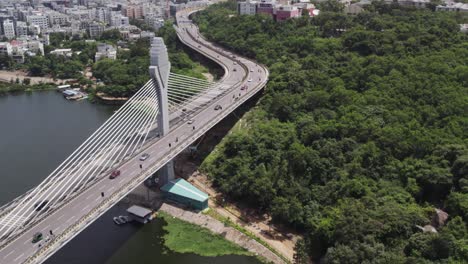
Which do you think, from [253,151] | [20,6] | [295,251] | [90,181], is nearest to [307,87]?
[253,151]

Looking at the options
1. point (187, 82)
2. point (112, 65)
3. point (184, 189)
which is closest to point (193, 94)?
point (187, 82)

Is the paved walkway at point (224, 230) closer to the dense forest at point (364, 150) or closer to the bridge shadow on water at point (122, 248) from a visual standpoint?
the bridge shadow on water at point (122, 248)

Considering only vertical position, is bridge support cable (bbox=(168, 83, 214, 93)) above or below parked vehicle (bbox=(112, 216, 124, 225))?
above

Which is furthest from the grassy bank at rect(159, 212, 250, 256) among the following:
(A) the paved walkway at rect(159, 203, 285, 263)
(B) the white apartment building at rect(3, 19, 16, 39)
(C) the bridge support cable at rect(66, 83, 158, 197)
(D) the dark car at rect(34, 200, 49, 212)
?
(B) the white apartment building at rect(3, 19, 16, 39)

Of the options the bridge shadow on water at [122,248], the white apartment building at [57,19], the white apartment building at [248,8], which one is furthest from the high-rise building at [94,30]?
the bridge shadow on water at [122,248]

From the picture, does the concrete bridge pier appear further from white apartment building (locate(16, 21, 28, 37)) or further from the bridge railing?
white apartment building (locate(16, 21, 28, 37))

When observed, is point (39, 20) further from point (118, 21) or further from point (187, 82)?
point (187, 82)

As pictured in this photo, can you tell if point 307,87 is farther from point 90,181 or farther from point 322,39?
point 90,181
